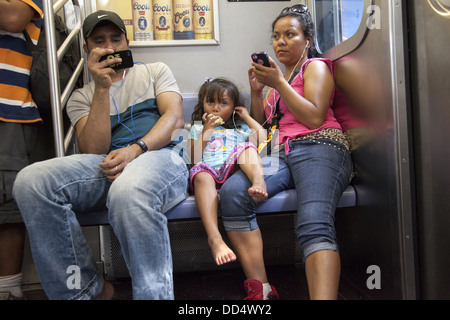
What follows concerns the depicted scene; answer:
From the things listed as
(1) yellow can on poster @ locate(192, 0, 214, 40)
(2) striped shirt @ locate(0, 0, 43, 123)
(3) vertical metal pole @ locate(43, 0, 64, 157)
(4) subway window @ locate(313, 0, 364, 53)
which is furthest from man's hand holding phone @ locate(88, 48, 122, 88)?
(4) subway window @ locate(313, 0, 364, 53)

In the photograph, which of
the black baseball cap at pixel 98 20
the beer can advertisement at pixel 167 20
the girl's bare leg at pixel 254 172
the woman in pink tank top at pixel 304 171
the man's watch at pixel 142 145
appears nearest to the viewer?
the woman in pink tank top at pixel 304 171

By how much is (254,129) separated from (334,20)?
0.87 meters

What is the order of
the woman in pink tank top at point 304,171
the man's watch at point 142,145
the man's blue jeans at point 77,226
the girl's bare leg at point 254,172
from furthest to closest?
1. the man's watch at point 142,145
2. the girl's bare leg at point 254,172
3. the woman in pink tank top at point 304,171
4. the man's blue jeans at point 77,226

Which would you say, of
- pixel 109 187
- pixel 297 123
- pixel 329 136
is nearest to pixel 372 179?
pixel 329 136

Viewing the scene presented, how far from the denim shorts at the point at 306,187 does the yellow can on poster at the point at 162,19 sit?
116 cm

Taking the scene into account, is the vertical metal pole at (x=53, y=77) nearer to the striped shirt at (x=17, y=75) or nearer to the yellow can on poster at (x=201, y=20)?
the striped shirt at (x=17, y=75)

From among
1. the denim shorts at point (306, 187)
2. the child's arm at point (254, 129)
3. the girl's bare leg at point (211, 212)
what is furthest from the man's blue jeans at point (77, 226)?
the child's arm at point (254, 129)

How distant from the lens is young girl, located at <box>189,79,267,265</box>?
52.9 inches

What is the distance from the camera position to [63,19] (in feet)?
6.49

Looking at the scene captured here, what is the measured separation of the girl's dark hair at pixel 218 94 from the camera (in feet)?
5.95

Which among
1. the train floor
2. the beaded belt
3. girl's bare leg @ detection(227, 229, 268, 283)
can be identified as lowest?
the train floor

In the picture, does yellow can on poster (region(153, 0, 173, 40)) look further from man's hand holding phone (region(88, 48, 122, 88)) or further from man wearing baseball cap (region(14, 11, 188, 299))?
man's hand holding phone (region(88, 48, 122, 88))

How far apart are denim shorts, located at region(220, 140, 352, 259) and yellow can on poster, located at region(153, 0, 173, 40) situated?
1161 mm
